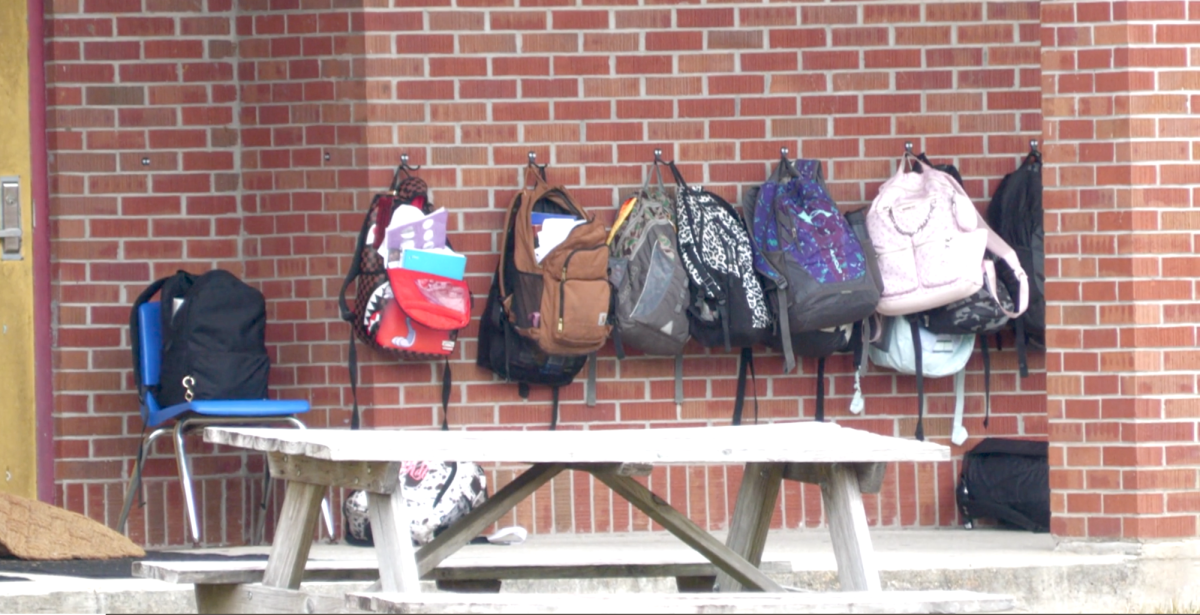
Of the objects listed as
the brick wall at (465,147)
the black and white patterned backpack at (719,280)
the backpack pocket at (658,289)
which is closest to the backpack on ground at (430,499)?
the brick wall at (465,147)

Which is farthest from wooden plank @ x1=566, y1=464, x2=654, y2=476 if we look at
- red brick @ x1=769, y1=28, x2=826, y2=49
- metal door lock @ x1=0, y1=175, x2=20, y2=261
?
metal door lock @ x1=0, y1=175, x2=20, y2=261

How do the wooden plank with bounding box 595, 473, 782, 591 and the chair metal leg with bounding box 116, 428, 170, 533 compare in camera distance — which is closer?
the wooden plank with bounding box 595, 473, 782, 591

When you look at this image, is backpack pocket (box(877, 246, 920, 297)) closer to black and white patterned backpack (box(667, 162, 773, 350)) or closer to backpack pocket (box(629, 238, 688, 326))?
black and white patterned backpack (box(667, 162, 773, 350))

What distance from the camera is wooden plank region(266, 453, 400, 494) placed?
14.2ft

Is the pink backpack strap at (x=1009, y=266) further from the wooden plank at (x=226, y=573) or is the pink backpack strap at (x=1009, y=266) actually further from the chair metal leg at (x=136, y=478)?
the chair metal leg at (x=136, y=478)

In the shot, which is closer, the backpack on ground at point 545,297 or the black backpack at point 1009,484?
the backpack on ground at point 545,297

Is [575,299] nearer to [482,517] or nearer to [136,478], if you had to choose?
[136,478]

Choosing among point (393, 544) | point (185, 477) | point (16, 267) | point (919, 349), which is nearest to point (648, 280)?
point (919, 349)

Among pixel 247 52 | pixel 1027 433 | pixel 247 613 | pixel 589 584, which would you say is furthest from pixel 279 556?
pixel 1027 433

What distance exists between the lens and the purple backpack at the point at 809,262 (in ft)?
22.1

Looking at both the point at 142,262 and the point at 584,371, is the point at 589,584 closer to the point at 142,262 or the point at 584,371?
the point at 584,371

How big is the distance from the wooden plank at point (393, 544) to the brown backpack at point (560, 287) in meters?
2.34

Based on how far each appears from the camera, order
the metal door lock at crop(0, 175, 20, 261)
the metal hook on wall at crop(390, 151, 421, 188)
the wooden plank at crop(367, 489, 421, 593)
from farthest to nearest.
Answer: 1. the metal door lock at crop(0, 175, 20, 261)
2. the metal hook on wall at crop(390, 151, 421, 188)
3. the wooden plank at crop(367, 489, 421, 593)

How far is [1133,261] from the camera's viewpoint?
6176 mm
